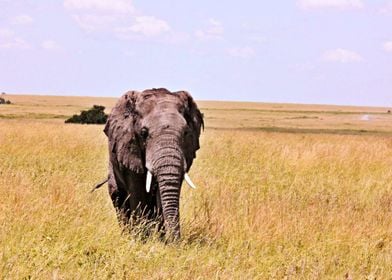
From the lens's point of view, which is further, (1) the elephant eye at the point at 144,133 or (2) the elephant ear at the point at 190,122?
(2) the elephant ear at the point at 190,122

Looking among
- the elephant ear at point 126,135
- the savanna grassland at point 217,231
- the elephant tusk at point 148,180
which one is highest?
the elephant ear at point 126,135

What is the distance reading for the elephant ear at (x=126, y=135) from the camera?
271 inches

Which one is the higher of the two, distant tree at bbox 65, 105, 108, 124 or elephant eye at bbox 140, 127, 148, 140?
elephant eye at bbox 140, 127, 148, 140

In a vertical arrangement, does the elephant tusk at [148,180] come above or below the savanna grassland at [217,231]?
above

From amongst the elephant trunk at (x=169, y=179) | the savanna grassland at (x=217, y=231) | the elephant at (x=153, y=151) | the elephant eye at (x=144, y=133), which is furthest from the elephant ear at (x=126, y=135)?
the savanna grassland at (x=217, y=231)

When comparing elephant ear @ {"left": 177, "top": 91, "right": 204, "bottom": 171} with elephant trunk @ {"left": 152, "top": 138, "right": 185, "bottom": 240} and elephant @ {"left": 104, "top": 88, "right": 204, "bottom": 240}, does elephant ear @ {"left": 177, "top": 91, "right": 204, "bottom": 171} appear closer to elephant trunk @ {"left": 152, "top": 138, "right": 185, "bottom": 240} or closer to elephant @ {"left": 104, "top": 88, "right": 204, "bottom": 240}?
elephant @ {"left": 104, "top": 88, "right": 204, "bottom": 240}

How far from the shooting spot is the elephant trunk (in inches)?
255

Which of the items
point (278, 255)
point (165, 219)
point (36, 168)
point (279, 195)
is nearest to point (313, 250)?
point (278, 255)

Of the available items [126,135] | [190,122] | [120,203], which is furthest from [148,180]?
[120,203]

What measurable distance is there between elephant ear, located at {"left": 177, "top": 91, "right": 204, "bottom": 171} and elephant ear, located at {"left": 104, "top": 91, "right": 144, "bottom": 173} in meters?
0.50

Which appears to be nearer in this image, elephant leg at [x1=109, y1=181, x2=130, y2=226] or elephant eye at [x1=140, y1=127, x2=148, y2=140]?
elephant eye at [x1=140, y1=127, x2=148, y2=140]

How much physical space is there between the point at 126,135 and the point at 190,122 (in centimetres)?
72

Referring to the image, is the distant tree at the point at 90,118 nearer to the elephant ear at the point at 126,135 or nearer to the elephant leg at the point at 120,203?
the elephant leg at the point at 120,203

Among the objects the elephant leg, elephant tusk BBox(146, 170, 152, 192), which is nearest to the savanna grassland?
the elephant leg
